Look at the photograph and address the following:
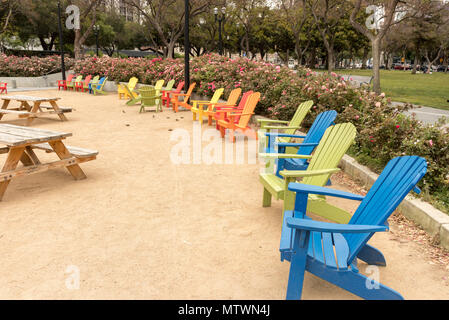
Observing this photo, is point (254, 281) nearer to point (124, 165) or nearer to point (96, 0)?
point (124, 165)

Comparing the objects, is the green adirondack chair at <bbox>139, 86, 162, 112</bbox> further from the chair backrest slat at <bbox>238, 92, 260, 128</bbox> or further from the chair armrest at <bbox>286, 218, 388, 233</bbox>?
the chair armrest at <bbox>286, 218, 388, 233</bbox>

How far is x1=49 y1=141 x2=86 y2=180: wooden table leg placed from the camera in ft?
15.4

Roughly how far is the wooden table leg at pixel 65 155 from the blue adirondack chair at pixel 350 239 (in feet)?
11.3

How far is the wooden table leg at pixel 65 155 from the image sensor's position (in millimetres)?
4684

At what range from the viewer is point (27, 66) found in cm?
2231

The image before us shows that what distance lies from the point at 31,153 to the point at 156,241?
2726 millimetres

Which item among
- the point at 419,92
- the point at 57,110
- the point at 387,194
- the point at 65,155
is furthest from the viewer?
the point at 419,92

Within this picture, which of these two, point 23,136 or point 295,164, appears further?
point 23,136

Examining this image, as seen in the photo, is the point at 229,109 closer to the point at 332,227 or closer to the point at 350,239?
the point at 350,239

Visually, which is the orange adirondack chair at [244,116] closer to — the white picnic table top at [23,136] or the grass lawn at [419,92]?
the white picnic table top at [23,136]

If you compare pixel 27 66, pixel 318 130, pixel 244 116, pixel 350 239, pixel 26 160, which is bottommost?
pixel 26 160

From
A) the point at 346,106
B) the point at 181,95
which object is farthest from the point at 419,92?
the point at 346,106

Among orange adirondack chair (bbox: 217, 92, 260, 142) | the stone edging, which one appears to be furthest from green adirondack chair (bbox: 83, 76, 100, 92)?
the stone edging

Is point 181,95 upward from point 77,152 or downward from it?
upward
